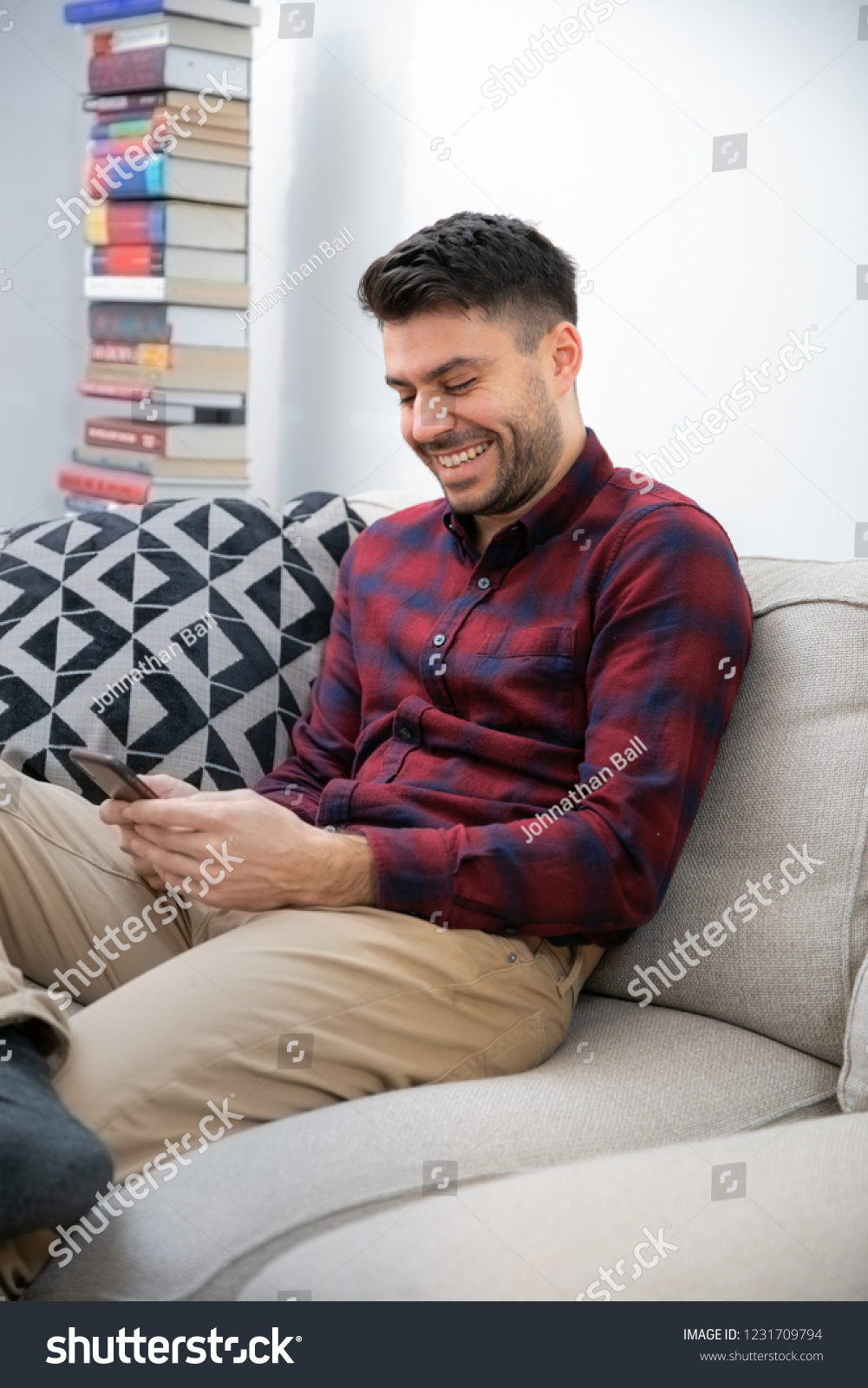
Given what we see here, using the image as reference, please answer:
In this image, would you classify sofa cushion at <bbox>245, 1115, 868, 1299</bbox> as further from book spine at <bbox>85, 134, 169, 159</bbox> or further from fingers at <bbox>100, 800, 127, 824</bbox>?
book spine at <bbox>85, 134, 169, 159</bbox>

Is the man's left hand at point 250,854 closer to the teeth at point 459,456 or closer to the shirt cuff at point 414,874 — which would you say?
the shirt cuff at point 414,874

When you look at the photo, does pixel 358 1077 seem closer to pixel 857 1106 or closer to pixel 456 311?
pixel 857 1106

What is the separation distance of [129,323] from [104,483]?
35cm

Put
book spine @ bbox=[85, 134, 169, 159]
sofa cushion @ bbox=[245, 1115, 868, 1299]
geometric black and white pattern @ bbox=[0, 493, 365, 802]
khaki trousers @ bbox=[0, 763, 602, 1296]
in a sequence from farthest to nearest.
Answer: book spine @ bbox=[85, 134, 169, 159] < geometric black and white pattern @ bbox=[0, 493, 365, 802] < khaki trousers @ bbox=[0, 763, 602, 1296] < sofa cushion @ bbox=[245, 1115, 868, 1299]

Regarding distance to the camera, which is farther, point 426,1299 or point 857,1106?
point 857,1106

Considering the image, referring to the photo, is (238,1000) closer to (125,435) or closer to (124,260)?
(125,435)

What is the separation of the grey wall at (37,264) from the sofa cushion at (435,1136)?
7.74 feet

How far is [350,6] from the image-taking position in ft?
8.61

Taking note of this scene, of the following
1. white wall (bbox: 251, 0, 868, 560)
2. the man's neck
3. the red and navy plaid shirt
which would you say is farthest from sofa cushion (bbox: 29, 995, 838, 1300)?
white wall (bbox: 251, 0, 868, 560)

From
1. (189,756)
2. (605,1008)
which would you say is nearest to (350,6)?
(189,756)

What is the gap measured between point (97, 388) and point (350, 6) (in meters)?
0.97

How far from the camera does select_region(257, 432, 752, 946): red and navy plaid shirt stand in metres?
1.12

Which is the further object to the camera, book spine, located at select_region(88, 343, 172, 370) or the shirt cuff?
book spine, located at select_region(88, 343, 172, 370)

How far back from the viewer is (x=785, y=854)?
1.17 meters
